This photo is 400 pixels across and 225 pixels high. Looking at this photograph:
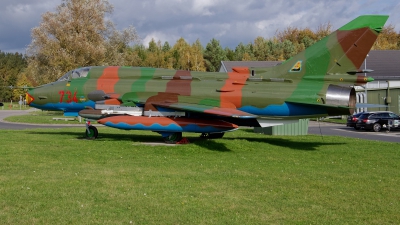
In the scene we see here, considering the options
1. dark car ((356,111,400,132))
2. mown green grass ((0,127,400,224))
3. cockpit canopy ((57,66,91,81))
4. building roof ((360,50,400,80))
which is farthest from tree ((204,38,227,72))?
mown green grass ((0,127,400,224))

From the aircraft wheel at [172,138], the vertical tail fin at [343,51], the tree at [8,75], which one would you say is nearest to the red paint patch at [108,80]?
the aircraft wheel at [172,138]

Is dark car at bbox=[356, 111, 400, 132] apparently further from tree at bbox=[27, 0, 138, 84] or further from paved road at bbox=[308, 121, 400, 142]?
tree at bbox=[27, 0, 138, 84]

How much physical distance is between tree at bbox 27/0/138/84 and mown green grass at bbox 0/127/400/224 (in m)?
28.5

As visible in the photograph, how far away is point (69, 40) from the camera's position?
42375 millimetres

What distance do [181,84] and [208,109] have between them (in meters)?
2.63

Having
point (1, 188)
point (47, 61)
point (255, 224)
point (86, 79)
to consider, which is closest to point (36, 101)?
point (86, 79)

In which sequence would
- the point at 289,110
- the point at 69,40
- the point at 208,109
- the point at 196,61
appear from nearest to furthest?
the point at 208,109
the point at 289,110
the point at 69,40
the point at 196,61

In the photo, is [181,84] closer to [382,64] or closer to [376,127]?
[376,127]

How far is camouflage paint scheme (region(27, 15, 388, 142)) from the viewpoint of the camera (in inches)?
633

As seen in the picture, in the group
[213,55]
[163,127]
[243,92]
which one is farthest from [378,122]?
[213,55]

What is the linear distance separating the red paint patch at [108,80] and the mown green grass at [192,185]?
11.1 feet

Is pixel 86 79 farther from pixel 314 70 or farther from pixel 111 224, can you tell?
pixel 111 224

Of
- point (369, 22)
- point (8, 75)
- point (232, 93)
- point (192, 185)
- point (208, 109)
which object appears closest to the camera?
point (192, 185)

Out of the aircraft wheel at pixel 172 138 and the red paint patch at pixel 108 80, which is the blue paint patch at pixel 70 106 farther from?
the aircraft wheel at pixel 172 138
